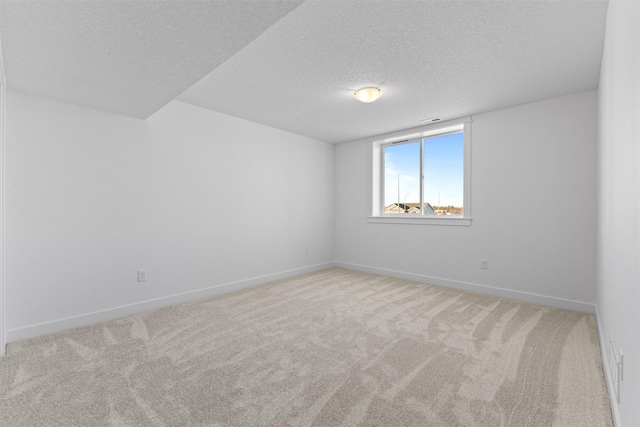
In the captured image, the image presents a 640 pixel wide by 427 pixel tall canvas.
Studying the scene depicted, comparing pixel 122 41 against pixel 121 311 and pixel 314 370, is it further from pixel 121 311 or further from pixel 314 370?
pixel 121 311

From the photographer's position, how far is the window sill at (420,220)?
395 centimetres

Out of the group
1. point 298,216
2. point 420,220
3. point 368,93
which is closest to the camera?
point 368,93

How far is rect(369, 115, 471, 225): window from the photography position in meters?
4.06

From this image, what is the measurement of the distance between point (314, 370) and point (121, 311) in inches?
86.4

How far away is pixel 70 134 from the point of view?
104 inches

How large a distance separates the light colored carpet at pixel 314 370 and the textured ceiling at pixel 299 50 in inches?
80.7

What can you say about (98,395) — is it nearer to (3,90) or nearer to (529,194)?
(3,90)

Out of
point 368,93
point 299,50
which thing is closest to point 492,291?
point 368,93

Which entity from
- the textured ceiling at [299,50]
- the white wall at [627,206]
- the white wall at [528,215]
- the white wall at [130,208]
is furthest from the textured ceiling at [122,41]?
the white wall at [528,215]

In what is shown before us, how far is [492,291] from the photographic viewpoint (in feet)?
12.0

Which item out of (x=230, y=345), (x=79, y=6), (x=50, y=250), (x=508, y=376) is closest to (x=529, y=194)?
(x=508, y=376)

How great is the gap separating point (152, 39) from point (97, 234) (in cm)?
204

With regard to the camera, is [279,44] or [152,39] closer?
[152,39]

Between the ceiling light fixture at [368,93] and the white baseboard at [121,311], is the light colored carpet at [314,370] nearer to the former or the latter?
the white baseboard at [121,311]
